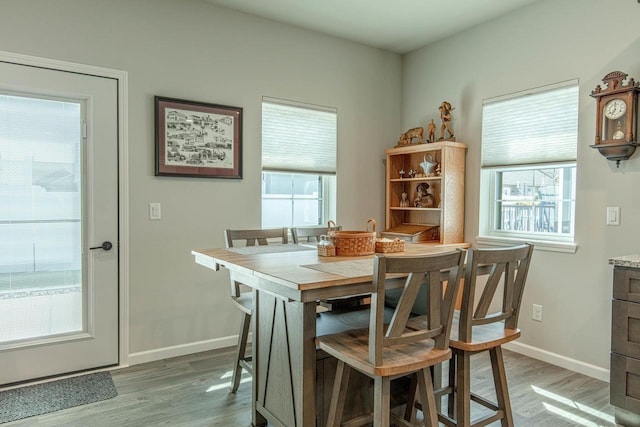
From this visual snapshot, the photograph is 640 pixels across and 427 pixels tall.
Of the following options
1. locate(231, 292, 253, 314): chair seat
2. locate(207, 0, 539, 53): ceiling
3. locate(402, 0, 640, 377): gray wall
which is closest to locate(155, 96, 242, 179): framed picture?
locate(207, 0, 539, 53): ceiling

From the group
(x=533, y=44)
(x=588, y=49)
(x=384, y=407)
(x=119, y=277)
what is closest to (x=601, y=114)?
(x=588, y=49)

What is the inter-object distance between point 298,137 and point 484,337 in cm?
251

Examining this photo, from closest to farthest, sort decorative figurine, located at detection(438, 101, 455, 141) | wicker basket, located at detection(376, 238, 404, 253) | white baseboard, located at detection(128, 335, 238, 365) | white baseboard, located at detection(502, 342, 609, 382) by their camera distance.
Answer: wicker basket, located at detection(376, 238, 404, 253) → white baseboard, located at detection(502, 342, 609, 382) → white baseboard, located at detection(128, 335, 238, 365) → decorative figurine, located at detection(438, 101, 455, 141)

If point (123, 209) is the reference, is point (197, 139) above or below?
above

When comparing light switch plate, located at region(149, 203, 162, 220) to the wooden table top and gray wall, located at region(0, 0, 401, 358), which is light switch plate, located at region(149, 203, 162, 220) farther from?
the wooden table top

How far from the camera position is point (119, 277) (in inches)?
119

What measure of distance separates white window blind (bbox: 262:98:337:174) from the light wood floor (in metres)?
1.76

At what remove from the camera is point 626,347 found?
2301mm

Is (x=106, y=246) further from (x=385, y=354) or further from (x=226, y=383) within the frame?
(x=385, y=354)

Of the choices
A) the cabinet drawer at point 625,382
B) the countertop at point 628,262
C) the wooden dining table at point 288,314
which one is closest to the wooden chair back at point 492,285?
the wooden dining table at point 288,314

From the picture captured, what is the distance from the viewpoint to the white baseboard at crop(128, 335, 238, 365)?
3.10 m

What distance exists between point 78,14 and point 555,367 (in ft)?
13.9

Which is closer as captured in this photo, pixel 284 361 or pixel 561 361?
pixel 284 361

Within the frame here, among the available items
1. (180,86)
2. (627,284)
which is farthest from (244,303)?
(627,284)
